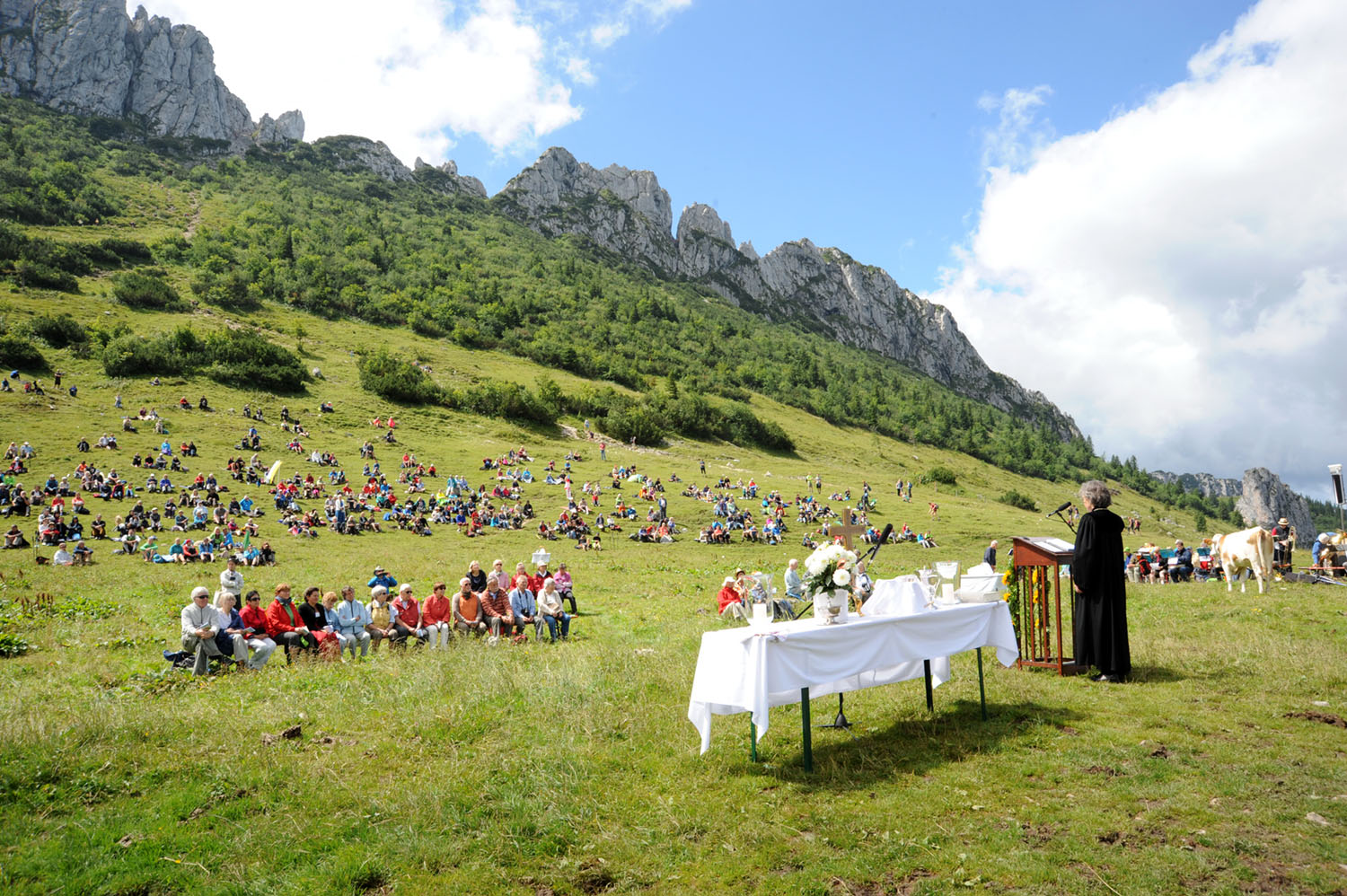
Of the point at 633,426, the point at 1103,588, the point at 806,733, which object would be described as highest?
the point at 633,426

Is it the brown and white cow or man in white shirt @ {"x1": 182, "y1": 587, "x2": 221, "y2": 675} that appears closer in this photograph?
man in white shirt @ {"x1": 182, "y1": 587, "x2": 221, "y2": 675}

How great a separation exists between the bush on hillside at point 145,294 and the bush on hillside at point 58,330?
14520 mm

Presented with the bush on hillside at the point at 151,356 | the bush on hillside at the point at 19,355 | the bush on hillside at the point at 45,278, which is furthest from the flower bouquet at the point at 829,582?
the bush on hillside at the point at 45,278

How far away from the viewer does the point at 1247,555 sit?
1656cm

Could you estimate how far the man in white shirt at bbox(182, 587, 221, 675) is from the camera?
10.8 metres

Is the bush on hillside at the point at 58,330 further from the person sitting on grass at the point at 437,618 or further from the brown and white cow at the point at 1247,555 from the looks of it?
the brown and white cow at the point at 1247,555

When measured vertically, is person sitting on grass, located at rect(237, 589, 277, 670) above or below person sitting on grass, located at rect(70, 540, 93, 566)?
below

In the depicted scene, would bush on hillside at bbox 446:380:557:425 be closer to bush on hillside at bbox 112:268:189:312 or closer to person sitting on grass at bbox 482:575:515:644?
bush on hillside at bbox 112:268:189:312

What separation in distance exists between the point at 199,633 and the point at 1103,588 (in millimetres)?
12621

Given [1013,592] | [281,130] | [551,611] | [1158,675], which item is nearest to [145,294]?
[551,611]

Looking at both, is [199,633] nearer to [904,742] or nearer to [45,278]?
[904,742]

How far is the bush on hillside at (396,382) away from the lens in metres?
61.7

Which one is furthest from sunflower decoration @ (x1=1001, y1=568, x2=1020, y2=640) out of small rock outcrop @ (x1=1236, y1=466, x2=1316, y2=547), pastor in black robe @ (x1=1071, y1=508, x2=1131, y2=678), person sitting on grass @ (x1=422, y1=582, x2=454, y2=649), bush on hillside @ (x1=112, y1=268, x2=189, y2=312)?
small rock outcrop @ (x1=1236, y1=466, x2=1316, y2=547)

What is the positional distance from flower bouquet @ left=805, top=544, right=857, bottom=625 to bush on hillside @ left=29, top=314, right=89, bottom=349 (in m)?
66.3
